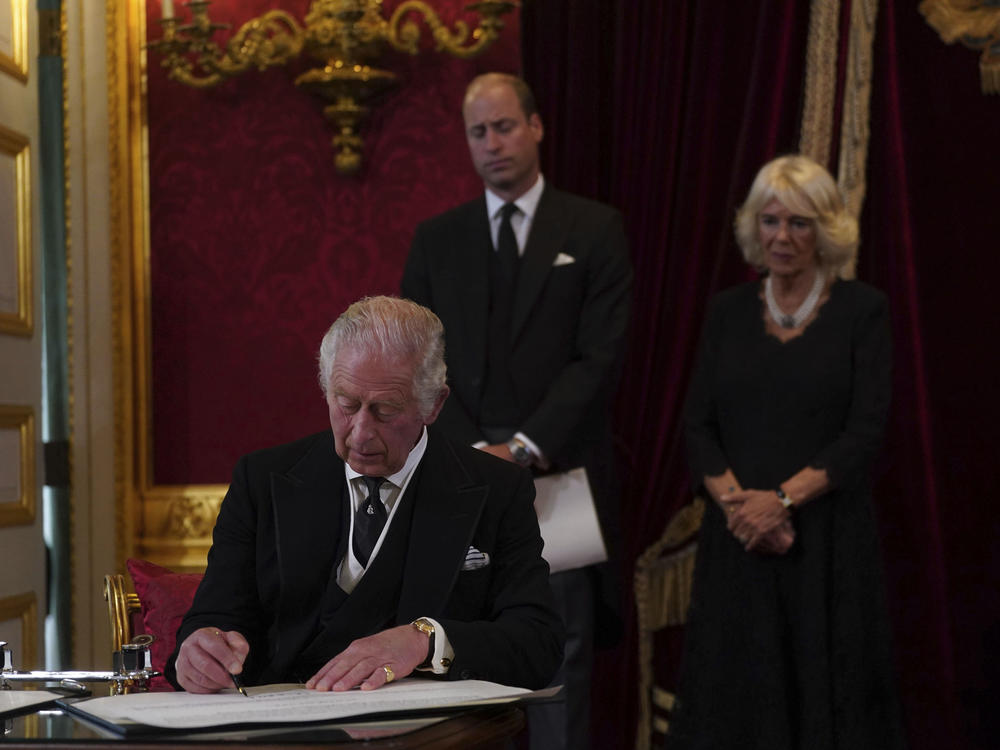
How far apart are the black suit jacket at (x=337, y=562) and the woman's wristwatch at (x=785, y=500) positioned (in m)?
1.45

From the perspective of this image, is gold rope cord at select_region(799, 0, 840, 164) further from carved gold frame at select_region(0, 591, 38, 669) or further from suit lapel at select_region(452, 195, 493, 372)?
carved gold frame at select_region(0, 591, 38, 669)

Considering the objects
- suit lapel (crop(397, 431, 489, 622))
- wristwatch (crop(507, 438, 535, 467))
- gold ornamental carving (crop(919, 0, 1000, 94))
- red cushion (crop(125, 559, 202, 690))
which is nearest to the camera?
suit lapel (crop(397, 431, 489, 622))

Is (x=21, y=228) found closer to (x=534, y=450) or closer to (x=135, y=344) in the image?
(x=135, y=344)

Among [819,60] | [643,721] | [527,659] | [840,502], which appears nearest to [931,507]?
[840,502]

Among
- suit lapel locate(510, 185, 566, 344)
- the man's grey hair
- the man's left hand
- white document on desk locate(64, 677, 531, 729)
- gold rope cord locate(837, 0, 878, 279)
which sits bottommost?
white document on desk locate(64, 677, 531, 729)

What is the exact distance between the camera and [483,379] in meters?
3.77

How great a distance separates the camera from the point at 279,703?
1697 millimetres

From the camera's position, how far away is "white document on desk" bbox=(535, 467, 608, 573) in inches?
140

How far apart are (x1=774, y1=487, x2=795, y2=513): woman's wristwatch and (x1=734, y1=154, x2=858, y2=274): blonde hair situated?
0.68 metres

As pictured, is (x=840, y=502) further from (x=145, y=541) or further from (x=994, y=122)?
(x=145, y=541)

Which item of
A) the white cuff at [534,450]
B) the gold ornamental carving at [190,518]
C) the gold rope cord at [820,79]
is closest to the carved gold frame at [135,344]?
the gold ornamental carving at [190,518]

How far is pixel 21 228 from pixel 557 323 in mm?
1729

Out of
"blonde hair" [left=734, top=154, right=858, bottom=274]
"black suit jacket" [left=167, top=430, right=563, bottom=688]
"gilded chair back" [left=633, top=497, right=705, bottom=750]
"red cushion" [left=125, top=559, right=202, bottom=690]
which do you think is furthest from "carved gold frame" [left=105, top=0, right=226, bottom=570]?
"black suit jacket" [left=167, top=430, right=563, bottom=688]

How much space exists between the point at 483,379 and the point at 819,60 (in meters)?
1.61
